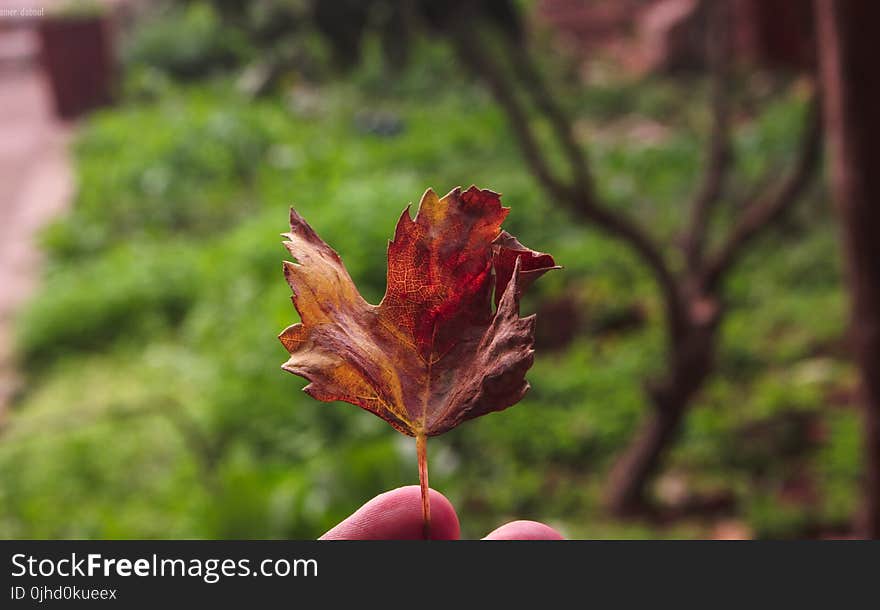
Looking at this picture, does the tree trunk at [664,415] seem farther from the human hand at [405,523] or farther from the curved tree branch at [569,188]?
the human hand at [405,523]

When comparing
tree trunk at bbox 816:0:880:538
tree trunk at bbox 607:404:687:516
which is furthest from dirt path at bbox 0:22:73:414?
tree trunk at bbox 816:0:880:538

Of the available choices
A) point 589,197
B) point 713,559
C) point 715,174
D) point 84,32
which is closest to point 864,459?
point 589,197

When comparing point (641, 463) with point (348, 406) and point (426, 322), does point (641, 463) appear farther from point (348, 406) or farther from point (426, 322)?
point (426, 322)

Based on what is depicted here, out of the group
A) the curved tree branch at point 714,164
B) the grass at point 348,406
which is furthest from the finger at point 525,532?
the curved tree branch at point 714,164

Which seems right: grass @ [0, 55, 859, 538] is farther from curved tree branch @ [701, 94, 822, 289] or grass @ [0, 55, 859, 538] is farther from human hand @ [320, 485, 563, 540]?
human hand @ [320, 485, 563, 540]

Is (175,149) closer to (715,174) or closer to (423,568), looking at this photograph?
(715,174)

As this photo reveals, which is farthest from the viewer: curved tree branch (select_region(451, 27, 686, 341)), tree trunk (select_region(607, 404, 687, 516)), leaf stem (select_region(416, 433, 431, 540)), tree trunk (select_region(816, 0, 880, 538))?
tree trunk (select_region(607, 404, 687, 516))

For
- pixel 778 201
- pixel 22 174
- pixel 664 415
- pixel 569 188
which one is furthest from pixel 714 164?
pixel 22 174
